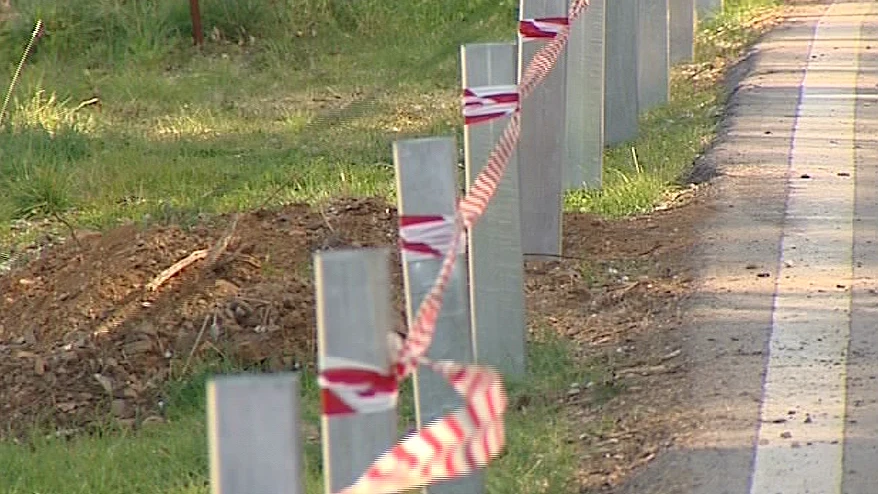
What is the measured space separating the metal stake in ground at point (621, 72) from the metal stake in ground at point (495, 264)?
163 inches

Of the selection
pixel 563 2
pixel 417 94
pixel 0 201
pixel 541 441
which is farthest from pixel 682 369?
pixel 417 94

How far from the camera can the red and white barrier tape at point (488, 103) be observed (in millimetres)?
5840

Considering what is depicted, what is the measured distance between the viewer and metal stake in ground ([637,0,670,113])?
11.5 metres

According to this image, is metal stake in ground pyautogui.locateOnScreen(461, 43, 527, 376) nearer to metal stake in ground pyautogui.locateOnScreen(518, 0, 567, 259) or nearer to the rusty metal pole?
metal stake in ground pyautogui.locateOnScreen(518, 0, 567, 259)

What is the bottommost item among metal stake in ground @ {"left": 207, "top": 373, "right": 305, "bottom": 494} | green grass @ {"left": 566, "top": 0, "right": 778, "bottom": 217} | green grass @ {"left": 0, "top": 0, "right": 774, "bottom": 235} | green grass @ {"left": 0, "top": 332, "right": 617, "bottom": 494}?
green grass @ {"left": 0, "top": 0, "right": 774, "bottom": 235}

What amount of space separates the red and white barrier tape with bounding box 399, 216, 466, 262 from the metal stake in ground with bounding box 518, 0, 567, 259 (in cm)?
327

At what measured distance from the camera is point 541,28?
7672mm

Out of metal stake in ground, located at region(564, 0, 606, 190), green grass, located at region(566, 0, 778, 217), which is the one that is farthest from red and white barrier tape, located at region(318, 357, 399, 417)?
metal stake in ground, located at region(564, 0, 606, 190)

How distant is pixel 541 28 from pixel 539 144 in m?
0.48

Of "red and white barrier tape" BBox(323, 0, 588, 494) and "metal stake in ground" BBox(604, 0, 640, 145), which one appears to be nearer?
"red and white barrier tape" BBox(323, 0, 588, 494)

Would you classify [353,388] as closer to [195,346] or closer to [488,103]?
[488,103]

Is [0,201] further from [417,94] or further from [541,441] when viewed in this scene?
[541,441]

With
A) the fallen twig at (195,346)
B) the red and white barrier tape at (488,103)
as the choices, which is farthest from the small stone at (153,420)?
the red and white barrier tape at (488,103)

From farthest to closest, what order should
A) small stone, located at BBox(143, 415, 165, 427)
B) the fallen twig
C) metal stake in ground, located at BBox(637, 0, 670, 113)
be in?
metal stake in ground, located at BBox(637, 0, 670, 113)
the fallen twig
small stone, located at BBox(143, 415, 165, 427)
